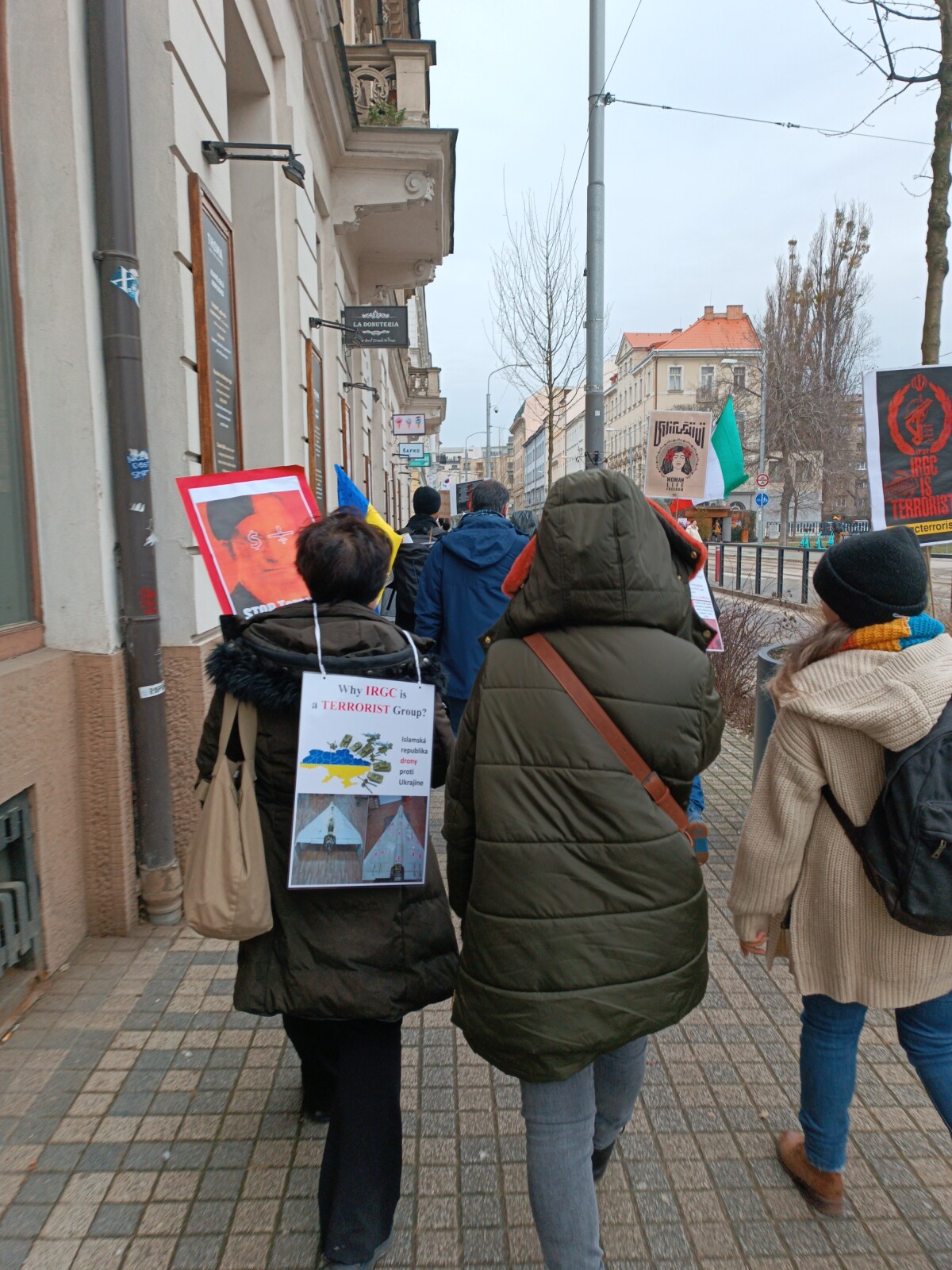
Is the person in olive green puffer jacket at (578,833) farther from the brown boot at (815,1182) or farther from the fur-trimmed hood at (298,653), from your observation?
the brown boot at (815,1182)

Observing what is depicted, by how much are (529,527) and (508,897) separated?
3896 mm

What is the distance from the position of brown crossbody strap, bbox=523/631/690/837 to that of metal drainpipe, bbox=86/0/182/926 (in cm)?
242

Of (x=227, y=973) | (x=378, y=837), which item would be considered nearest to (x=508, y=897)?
(x=378, y=837)

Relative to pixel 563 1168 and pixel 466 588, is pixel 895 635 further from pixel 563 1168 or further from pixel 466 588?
pixel 466 588

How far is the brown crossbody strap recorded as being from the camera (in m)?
1.67

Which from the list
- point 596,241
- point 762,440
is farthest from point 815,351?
point 596,241

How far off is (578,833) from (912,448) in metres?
3.58

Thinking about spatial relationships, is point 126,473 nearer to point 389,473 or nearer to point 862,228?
point 389,473

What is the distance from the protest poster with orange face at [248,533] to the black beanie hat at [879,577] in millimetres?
1477

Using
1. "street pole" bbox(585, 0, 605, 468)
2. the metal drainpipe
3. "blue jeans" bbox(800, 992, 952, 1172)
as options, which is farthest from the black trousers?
"street pole" bbox(585, 0, 605, 468)

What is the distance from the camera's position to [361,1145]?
1993 mm

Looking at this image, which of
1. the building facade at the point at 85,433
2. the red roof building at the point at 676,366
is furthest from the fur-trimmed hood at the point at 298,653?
the red roof building at the point at 676,366

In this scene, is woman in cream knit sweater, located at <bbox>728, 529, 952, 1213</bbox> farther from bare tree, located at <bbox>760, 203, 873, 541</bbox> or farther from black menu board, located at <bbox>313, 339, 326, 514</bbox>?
bare tree, located at <bbox>760, 203, 873, 541</bbox>

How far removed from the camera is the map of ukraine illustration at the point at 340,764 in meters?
1.93
